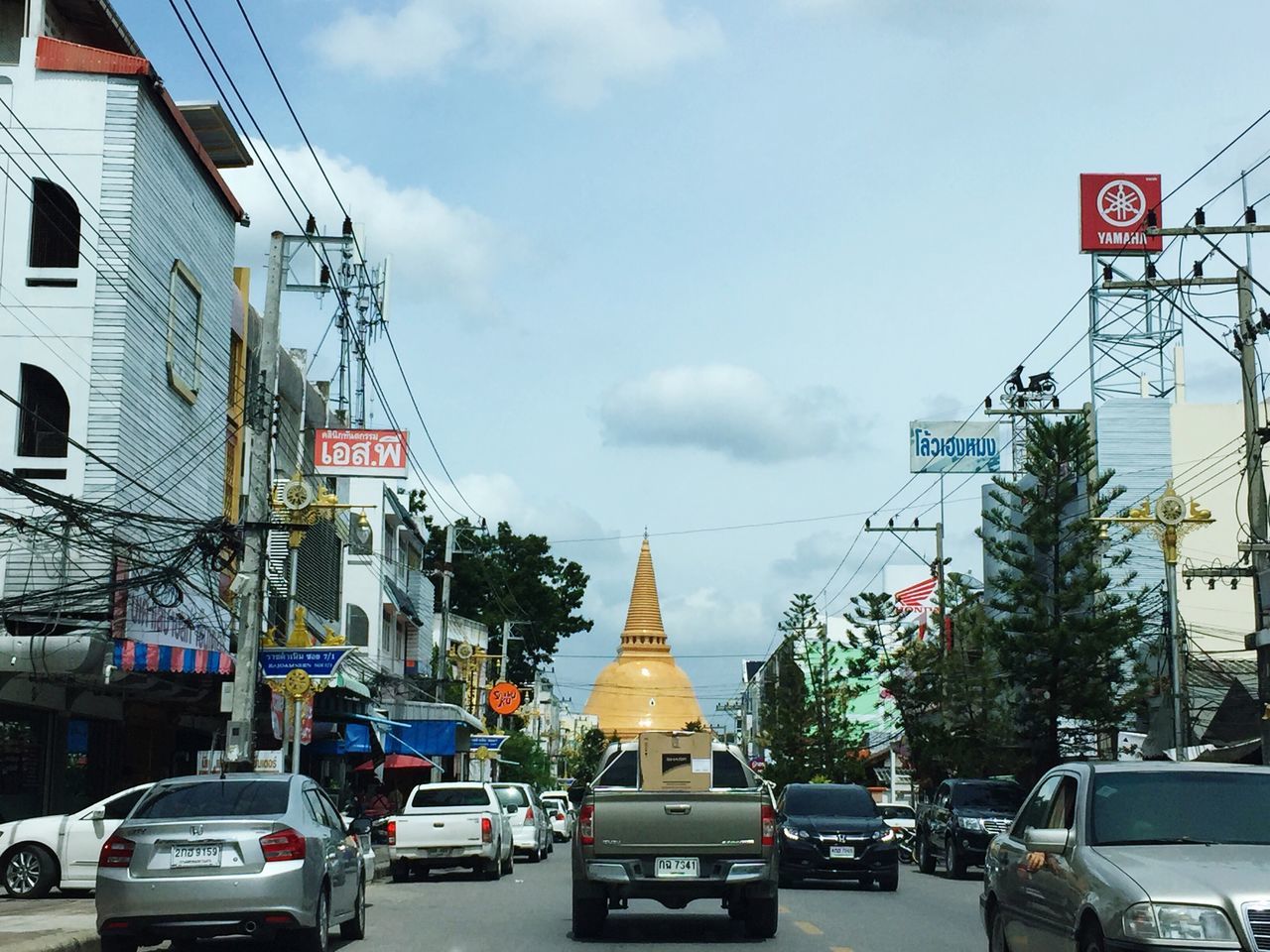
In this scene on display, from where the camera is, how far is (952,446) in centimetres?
5634

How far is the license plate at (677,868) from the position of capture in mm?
15258

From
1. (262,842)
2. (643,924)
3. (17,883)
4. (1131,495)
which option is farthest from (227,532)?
(1131,495)

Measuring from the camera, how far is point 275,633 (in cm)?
3794

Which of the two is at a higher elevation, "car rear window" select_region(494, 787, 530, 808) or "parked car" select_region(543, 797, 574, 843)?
"car rear window" select_region(494, 787, 530, 808)

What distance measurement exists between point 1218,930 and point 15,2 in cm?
2758

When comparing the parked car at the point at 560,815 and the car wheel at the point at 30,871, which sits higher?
the car wheel at the point at 30,871

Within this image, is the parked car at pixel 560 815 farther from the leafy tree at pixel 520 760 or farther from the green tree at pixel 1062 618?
the leafy tree at pixel 520 760

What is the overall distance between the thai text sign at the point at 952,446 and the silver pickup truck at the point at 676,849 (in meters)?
41.3

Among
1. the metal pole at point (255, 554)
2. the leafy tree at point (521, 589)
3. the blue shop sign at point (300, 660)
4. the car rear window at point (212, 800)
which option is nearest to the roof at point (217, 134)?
the metal pole at point (255, 554)

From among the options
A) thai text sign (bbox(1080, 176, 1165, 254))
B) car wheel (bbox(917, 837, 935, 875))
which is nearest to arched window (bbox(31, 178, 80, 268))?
car wheel (bbox(917, 837, 935, 875))

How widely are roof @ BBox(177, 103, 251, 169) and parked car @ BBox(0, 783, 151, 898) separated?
17581 millimetres

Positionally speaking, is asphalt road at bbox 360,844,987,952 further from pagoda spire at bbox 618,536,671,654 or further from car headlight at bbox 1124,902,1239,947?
pagoda spire at bbox 618,536,671,654

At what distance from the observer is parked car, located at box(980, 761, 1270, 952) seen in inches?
322

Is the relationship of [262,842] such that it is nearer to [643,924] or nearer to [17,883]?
[643,924]
